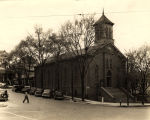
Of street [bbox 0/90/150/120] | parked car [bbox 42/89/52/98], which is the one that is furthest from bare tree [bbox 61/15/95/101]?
street [bbox 0/90/150/120]

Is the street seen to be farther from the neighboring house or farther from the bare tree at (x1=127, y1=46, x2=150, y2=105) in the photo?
the neighboring house

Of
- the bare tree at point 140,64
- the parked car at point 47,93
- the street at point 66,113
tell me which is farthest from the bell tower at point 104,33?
the street at point 66,113

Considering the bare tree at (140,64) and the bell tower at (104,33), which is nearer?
the bare tree at (140,64)

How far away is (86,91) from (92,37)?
39.2 feet

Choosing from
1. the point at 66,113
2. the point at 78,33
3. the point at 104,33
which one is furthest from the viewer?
the point at 104,33

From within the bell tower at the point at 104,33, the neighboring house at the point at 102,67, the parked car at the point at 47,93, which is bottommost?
the parked car at the point at 47,93

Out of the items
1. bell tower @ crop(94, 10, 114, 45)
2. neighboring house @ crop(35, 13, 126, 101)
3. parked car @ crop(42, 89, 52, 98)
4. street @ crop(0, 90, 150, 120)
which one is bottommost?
street @ crop(0, 90, 150, 120)

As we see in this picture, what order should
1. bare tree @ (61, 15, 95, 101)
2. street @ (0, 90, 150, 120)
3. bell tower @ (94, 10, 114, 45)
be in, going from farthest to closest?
bell tower @ (94, 10, 114, 45) → bare tree @ (61, 15, 95, 101) → street @ (0, 90, 150, 120)

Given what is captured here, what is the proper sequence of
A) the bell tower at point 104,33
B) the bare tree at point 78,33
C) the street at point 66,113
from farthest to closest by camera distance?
the bell tower at point 104,33 → the bare tree at point 78,33 → the street at point 66,113

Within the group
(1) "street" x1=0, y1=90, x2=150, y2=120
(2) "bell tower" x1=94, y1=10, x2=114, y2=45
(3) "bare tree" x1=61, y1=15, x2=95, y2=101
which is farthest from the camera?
(2) "bell tower" x1=94, y1=10, x2=114, y2=45

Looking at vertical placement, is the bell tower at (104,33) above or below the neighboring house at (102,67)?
above

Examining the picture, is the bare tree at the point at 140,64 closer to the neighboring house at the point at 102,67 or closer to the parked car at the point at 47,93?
the neighboring house at the point at 102,67

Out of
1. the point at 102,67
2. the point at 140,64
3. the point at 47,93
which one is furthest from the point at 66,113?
the point at 102,67

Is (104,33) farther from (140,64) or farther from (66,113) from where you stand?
(66,113)
